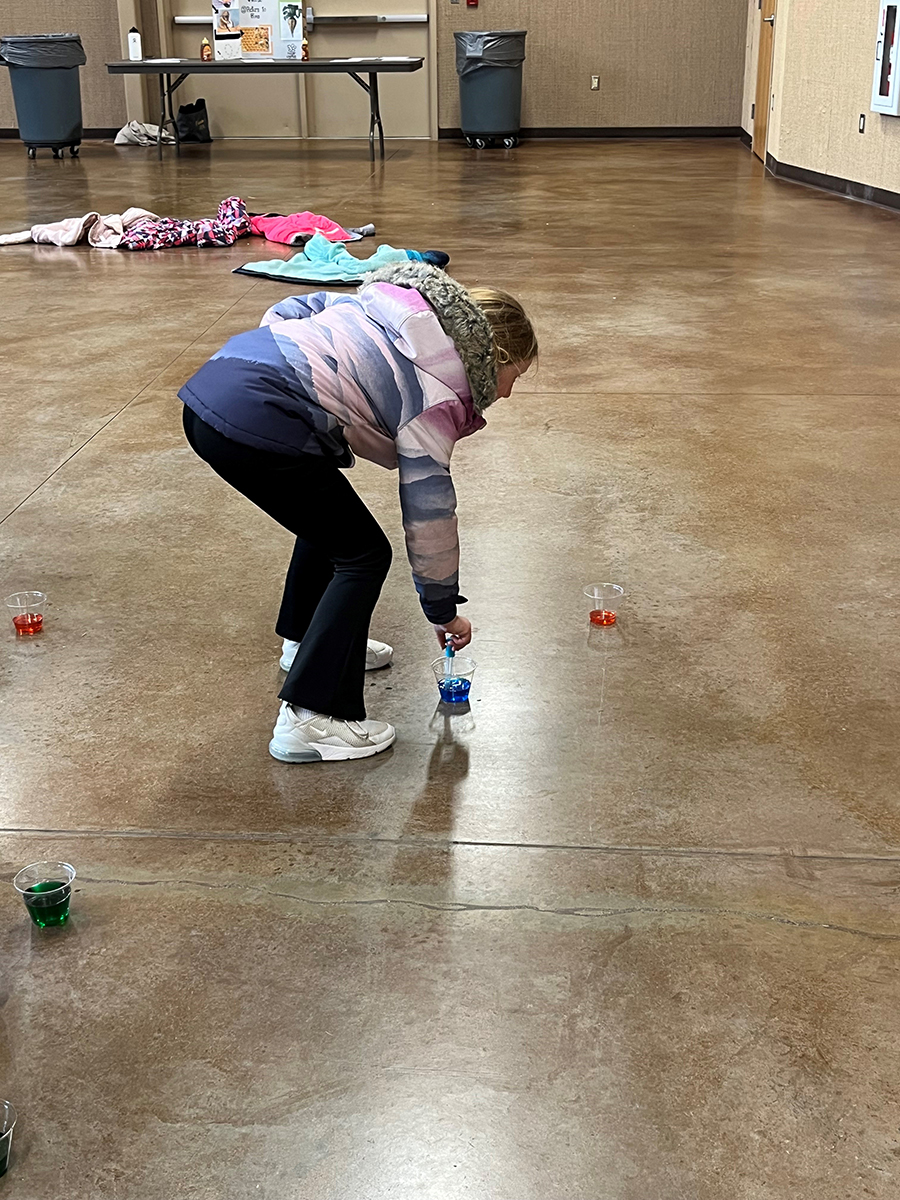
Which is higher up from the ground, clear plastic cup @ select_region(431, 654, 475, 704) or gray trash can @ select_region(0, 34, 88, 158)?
gray trash can @ select_region(0, 34, 88, 158)

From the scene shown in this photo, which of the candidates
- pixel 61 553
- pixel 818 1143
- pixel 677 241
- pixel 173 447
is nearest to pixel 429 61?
pixel 677 241

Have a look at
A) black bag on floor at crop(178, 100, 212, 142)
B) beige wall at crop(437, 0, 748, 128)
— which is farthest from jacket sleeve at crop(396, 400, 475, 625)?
beige wall at crop(437, 0, 748, 128)

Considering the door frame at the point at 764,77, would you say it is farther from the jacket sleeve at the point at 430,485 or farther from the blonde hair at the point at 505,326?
the jacket sleeve at the point at 430,485

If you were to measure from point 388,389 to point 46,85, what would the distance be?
11639 millimetres

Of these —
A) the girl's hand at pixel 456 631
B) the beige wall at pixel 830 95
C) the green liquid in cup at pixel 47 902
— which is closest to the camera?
the green liquid in cup at pixel 47 902

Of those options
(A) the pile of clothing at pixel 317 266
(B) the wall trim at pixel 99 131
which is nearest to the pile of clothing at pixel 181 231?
(A) the pile of clothing at pixel 317 266

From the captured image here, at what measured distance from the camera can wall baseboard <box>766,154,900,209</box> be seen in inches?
352

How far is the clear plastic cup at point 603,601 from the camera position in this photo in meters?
2.94

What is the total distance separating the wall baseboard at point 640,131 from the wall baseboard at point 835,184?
3062 millimetres

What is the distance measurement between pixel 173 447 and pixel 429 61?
1120cm

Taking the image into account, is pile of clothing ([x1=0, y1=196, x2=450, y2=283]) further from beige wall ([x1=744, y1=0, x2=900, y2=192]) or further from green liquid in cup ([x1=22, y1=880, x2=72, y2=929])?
green liquid in cup ([x1=22, y1=880, x2=72, y2=929])

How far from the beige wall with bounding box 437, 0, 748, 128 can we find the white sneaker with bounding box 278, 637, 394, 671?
12.6 meters

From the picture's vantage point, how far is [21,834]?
2.17 metres

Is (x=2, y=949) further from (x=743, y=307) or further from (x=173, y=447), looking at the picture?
(x=743, y=307)
